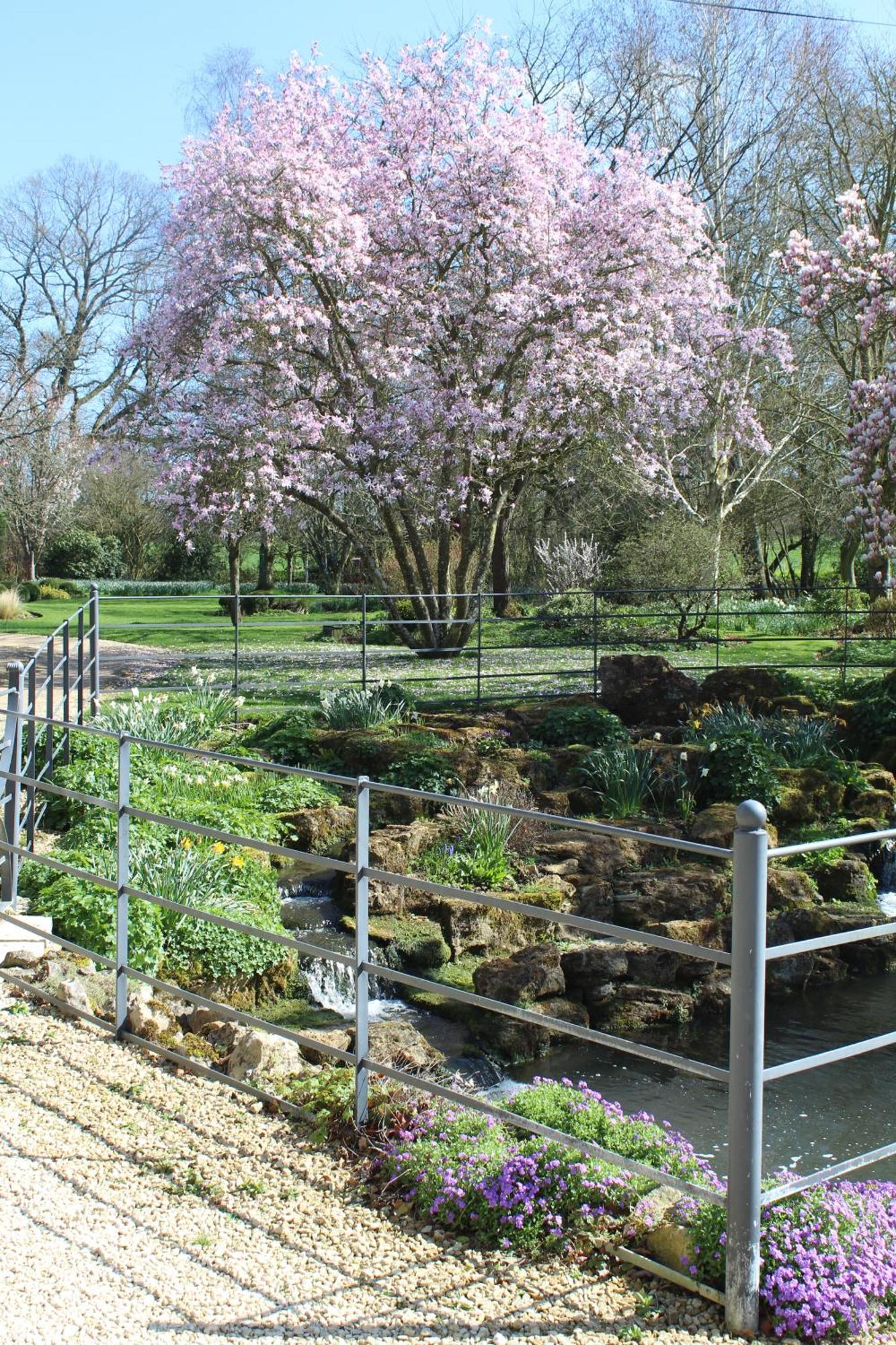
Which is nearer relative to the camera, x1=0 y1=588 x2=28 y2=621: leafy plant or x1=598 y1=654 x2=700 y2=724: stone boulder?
x1=598 y1=654 x2=700 y2=724: stone boulder

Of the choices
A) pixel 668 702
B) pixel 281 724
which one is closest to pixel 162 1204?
pixel 281 724

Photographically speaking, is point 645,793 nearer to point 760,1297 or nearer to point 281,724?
point 281,724

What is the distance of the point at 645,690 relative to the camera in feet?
49.8

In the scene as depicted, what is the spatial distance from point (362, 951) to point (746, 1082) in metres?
1.48

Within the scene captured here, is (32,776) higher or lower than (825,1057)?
lower

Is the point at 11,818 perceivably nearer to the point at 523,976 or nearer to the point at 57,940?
the point at 57,940

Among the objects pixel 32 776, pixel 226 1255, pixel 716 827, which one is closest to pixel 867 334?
pixel 716 827

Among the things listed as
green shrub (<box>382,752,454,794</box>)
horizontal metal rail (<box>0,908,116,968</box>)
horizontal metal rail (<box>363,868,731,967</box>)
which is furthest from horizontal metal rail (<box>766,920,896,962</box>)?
green shrub (<box>382,752,454,794</box>)

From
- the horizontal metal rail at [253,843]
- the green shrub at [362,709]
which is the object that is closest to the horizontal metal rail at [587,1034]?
the horizontal metal rail at [253,843]

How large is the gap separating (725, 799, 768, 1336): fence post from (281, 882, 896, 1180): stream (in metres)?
2.58

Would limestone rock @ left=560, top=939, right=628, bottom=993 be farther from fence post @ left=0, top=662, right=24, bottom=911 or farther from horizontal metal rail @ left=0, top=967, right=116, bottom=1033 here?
horizontal metal rail @ left=0, top=967, right=116, bottom=1033

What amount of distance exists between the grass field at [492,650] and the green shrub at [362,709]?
89cm

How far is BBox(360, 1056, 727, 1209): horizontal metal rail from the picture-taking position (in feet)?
10.7

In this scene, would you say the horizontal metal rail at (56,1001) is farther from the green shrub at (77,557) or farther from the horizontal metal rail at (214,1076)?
the green shrub at (77,557)
